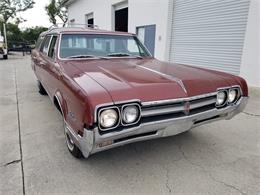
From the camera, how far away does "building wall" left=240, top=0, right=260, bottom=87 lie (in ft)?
20.0

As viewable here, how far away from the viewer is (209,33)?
771 cm

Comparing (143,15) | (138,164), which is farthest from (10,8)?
(138,164)

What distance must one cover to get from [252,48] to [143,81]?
514 cm

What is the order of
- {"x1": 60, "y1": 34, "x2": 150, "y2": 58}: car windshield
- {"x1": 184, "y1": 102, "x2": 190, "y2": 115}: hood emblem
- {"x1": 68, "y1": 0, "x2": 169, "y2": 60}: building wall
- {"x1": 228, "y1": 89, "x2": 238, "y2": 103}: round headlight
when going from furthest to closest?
{"x1": 68, "y1": 0, "x2": 169, "y2": 60}: building wall → {"x1": 60, "y1": 34, "x2": 150, "y2": 58}: car windshield → {"x1": 228, "y1": 89, "x2": 238, "y2": 103}: round headlight → {"x1": 184, "y1": 102, "x2": 190, "y2": 115}: hood emblem

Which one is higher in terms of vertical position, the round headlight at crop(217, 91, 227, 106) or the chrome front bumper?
the round headlight at crop(217, 91, 227, 106)

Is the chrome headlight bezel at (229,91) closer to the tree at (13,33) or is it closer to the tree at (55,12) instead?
the tree at (13,33)

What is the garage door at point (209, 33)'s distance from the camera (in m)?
6.82

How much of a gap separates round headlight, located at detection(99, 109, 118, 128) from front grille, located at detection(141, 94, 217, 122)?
0.30 metres

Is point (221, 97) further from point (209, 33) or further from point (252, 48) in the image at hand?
point (209, 33)

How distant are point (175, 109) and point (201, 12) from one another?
6.69 metres

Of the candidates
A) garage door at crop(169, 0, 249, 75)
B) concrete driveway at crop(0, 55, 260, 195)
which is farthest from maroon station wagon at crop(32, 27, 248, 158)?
garage door at crop(169, 0, 249, 75)

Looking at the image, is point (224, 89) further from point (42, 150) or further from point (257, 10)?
point (257, 10)

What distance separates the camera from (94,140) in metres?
2.03

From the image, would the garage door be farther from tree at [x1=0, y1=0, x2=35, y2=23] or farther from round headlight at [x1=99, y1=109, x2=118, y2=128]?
tree at [x1=0, y1=0, x2=35, y2=23]
